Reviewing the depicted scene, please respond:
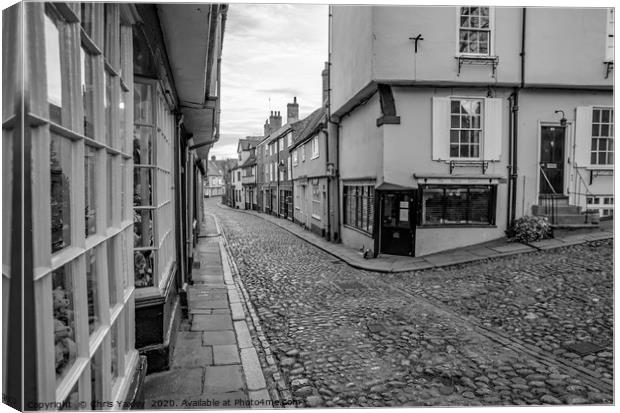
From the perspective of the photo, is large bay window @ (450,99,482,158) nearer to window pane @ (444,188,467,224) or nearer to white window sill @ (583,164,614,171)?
window pane @ (444,188,467,224)

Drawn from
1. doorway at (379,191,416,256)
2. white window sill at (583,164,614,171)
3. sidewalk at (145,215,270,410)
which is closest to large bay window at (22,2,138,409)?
sidewalk at (145,215,270,410)

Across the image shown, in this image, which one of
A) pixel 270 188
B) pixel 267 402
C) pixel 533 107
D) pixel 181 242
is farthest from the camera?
pixel 270 188

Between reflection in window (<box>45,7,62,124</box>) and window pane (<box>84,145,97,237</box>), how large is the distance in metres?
0.41

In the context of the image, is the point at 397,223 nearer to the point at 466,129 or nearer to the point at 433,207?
the point at 433,207

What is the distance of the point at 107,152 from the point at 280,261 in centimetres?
899

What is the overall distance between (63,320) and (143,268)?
2483 mm

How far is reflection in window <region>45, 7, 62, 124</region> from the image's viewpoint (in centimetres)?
150

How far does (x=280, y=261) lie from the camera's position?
11.1m

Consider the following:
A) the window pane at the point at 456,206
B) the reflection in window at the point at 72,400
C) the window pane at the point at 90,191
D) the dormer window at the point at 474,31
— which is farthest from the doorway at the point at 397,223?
the reflection in window at the point at 72,400

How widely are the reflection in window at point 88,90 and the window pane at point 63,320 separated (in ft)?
2.27

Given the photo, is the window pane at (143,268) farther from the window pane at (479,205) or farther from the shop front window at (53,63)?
→ the window pane at (479,205)

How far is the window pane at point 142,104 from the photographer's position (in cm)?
393

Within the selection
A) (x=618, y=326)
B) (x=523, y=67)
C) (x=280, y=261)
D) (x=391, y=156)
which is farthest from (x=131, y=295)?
(x=523, y=67)

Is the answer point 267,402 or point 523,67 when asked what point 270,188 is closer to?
point 523,67
